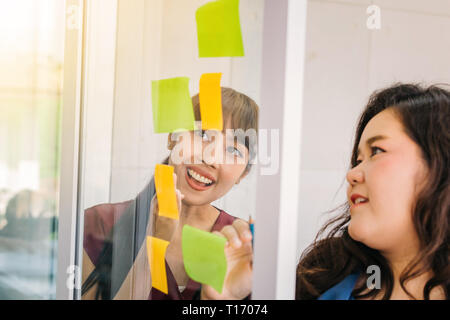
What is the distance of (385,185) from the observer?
1055 millimetres

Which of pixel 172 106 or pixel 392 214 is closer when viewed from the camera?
pixel 392 214

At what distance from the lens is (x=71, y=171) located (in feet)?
4.55

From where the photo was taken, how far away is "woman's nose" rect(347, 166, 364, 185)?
1102 millimetres

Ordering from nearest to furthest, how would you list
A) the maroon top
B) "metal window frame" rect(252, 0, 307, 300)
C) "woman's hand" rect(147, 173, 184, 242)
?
"metal window frame" rect(252, 0, 307, 300) → "woman's hand" rect(147, 173, 184, 242) → the maroon top

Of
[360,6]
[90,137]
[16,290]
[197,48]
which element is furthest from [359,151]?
[16,290]

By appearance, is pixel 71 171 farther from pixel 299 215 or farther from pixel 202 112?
pixel 299 215

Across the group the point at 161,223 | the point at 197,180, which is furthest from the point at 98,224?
the point at 197,180

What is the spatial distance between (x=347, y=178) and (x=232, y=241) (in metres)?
0.31

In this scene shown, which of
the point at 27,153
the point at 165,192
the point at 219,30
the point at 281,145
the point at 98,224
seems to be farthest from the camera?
the point at 27,153

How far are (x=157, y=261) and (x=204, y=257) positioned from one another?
0.17 meters

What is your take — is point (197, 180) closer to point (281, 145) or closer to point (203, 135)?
point (203, 135)

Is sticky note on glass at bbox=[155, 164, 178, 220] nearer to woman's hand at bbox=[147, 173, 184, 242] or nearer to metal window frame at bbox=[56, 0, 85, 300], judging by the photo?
woman's hand at bbox=[147, 173, 184, 242]

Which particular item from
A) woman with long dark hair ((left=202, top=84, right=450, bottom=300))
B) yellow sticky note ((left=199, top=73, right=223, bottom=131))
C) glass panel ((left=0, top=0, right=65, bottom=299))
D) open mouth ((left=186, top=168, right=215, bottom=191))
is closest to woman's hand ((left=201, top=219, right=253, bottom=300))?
woman with long dark hair ((left=202, top=84, right=450, bottom=300))

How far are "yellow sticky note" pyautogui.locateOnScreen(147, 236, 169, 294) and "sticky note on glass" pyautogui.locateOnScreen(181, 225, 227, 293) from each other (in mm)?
78
